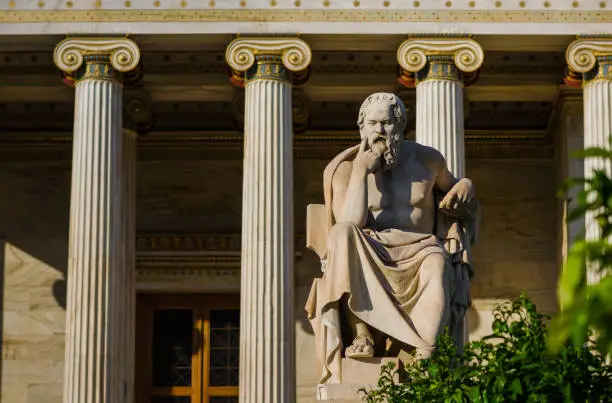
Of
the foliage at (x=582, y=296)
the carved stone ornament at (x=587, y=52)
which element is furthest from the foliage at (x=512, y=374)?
the carved stone ornament at (x=587, y=52)

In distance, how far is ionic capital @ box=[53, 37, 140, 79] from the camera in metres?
31.5

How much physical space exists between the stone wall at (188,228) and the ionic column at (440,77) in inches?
242

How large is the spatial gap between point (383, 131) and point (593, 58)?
19028mm

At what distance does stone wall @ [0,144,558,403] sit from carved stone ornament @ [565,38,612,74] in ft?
19.2

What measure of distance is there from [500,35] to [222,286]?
8793 mm

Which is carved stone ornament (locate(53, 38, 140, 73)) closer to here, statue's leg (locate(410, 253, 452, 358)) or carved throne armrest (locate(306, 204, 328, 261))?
carved throne armrest (locate(306, 204, 328, 261))

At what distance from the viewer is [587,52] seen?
3173cm

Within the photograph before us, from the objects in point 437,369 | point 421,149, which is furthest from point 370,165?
point 437,369

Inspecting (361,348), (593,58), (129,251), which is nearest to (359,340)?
(361,348)

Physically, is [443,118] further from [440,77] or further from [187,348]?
[187,348]

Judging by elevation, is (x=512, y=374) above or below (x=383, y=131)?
below

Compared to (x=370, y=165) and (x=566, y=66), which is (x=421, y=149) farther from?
(x=566, y=66)

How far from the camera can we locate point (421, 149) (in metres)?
13.7

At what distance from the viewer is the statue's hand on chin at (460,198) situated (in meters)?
13.5
